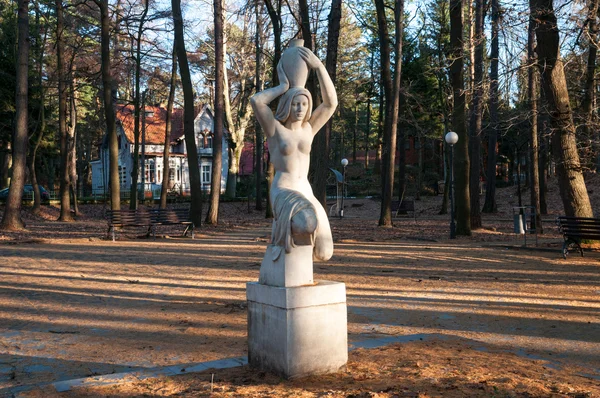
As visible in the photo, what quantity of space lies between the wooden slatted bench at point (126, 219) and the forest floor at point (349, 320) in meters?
1.85

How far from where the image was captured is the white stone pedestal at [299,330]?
5227mm

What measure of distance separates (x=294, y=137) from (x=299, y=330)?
1906 mm

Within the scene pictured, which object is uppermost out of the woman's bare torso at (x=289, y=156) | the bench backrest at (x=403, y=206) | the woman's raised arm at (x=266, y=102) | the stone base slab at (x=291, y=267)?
the woman's raised arm at (x=266, y=102)

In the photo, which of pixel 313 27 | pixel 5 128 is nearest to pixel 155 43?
pixel 313 27

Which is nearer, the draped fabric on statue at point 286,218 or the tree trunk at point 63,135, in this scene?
the draped fabric on statue at point 286,218

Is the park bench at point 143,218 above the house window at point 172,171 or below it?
below

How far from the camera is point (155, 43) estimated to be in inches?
976

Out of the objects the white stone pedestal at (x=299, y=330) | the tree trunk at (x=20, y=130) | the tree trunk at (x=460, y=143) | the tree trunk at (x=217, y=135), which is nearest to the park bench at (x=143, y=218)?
the tree trunk at (x=20, y=130)

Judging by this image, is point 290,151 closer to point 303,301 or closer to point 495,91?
point 303,301

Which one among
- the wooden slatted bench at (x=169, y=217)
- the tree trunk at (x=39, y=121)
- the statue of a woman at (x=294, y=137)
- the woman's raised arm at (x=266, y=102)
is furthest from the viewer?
the tree trunk at (x=39, y=121)

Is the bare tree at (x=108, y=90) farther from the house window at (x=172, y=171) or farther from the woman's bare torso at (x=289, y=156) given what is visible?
the house window at (x=172, y=171)

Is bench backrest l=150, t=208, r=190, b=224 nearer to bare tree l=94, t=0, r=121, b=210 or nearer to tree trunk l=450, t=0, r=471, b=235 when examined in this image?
bare tree l=94, t=0, r=121, b=210

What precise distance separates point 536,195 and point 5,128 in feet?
89.6

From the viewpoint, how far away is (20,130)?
20.1 meters
